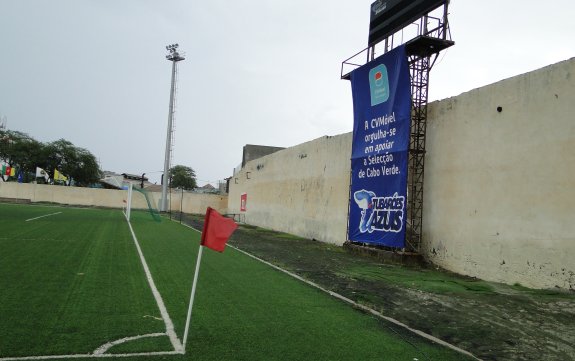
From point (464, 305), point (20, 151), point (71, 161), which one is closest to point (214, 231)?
point (464, 305)

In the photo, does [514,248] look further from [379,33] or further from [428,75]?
[379,33]

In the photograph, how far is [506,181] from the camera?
11.4m

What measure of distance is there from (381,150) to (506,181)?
201 inches

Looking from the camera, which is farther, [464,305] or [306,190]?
[306,190]

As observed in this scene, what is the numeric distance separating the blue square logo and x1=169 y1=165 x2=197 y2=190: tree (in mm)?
89054

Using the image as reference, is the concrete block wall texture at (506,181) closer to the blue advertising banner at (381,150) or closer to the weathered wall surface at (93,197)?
the blue advertising banner at (381,150)

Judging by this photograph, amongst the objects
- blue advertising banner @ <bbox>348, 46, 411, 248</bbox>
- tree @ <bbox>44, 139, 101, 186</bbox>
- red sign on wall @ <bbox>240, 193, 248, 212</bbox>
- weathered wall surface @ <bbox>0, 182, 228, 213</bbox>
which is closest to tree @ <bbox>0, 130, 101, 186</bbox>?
tree @ <bbox>44, 139, 101, 186</bbox>

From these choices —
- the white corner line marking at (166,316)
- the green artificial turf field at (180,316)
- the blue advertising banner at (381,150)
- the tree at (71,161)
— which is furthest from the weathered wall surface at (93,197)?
the white corner line marking at (166,316)

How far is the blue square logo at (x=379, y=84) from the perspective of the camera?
1586 centimetres

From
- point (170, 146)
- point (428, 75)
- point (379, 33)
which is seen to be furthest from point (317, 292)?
point (170, 146)

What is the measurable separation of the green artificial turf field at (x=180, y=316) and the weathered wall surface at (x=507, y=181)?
510 centimetres

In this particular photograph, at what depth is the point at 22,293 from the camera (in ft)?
24.1

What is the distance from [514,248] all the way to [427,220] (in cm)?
354

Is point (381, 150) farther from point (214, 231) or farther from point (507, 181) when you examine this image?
point (214, 231)
